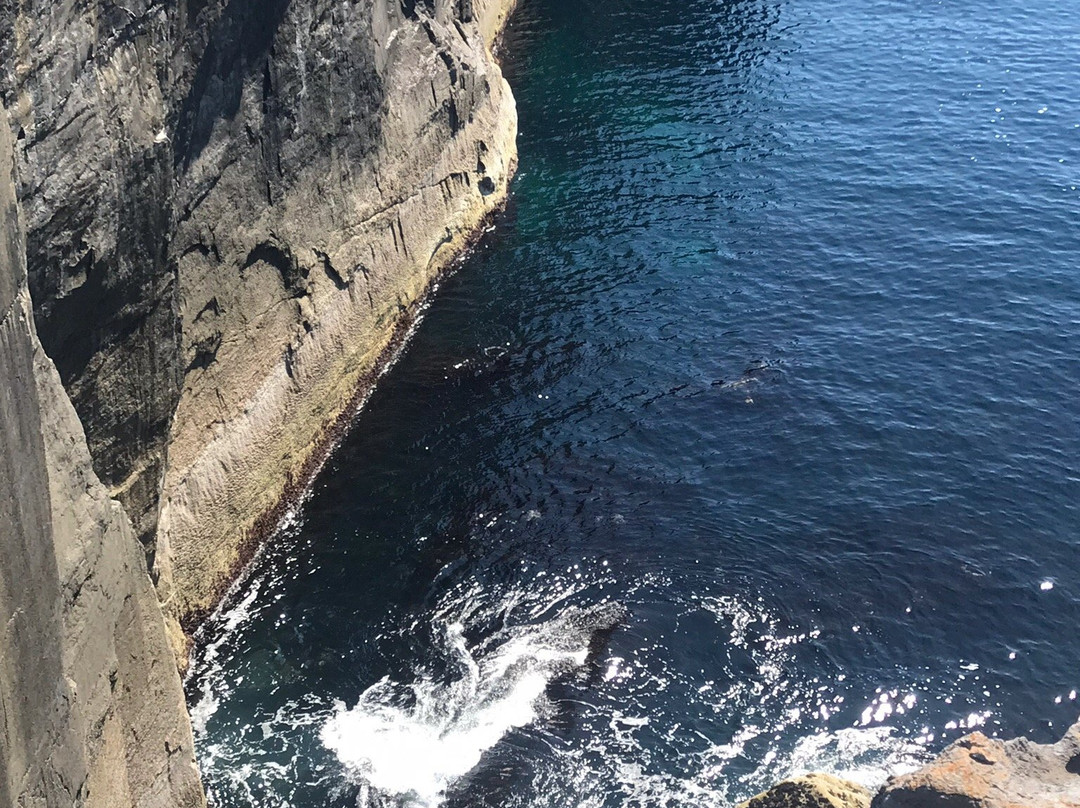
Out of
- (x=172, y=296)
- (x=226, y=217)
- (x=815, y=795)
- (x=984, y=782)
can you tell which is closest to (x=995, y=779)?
(x=984, y=782)

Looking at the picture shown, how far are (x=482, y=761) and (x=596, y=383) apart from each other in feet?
61.8

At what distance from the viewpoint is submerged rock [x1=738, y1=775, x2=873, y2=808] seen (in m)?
25.7

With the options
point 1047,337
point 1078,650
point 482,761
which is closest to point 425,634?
point 482,761

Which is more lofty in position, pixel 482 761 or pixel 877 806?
pixel 877 806

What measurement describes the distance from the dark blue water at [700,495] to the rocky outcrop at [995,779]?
7.78 m

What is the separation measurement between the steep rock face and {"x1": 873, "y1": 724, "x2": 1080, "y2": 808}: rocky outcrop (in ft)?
53.4

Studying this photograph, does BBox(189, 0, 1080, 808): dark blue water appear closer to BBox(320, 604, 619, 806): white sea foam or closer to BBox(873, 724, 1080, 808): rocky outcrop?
BBox(320, 604, 619, 806): white sea foam

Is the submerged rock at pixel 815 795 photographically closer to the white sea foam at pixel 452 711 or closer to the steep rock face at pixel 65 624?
the white sea foam at pixel 452 711

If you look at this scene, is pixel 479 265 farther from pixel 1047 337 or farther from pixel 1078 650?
pixel 1078 650

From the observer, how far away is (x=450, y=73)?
182 ft

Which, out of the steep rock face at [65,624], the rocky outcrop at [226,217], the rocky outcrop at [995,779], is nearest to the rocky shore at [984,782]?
the rocky outcrop at [995,779]

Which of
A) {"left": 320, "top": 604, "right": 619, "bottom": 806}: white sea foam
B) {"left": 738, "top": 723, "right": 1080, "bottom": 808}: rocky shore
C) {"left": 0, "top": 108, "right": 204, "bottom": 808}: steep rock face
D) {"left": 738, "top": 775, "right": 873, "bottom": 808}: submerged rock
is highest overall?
{"left": 0, "top": 108, "right": 204, "bottom": 808}: steep rock face

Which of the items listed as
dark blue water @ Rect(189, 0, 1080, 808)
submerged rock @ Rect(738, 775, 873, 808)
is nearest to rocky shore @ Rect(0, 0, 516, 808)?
dark blue water @ Rect(189, 0, 1080, 808)

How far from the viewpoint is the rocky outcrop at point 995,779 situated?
912 inches
